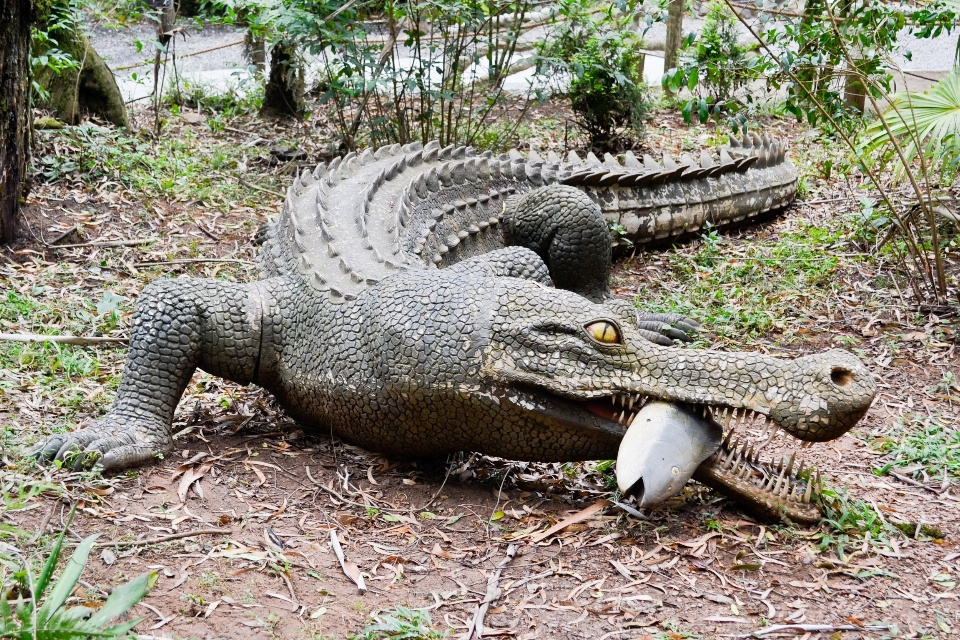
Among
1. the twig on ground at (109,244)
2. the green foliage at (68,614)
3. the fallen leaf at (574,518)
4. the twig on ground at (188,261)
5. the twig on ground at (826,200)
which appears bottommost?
the fallen leaf at (574,518)

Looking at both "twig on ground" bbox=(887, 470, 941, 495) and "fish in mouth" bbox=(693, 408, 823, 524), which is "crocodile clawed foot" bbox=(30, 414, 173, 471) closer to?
"fish in mouth" bbox=(693, 408, 823, 524)

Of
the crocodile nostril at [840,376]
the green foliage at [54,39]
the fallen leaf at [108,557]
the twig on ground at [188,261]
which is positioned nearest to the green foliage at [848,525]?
the crocodile nostril at [840,376]

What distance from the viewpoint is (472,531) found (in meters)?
3.75

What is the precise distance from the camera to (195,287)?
4.52 metres

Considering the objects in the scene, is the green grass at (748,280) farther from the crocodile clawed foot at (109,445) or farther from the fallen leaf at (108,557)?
the fallen leaf at (108,557)

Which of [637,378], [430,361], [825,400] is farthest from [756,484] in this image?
[430,361]

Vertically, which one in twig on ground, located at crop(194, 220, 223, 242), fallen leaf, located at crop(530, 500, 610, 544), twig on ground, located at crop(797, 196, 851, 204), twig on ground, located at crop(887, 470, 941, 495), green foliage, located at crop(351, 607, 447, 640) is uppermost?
twig on ground, located at crop(797, 196, 851, 204)

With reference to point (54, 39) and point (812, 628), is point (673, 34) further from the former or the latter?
point (812, 628)

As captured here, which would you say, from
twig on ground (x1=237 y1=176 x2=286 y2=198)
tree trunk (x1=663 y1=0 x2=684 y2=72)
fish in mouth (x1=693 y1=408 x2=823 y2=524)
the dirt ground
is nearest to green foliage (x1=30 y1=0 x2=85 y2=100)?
twig on ground (x1=237 y1=176 x2=286 y2=198)

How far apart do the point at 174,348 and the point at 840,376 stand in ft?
9.56

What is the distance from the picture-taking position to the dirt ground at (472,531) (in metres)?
3.10

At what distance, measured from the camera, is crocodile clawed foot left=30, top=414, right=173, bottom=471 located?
391 centimetres

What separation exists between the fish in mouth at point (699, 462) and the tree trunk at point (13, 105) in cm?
435

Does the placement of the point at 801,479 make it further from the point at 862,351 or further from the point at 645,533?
the point at 862,351
